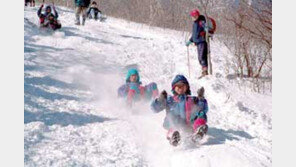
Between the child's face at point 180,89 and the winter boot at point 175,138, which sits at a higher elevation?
the child's face at point 180,89

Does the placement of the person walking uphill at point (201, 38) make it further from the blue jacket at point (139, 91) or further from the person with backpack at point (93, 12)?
the person with backpack at point (93, 12)

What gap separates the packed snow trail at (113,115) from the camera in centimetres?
411

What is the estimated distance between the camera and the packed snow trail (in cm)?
411

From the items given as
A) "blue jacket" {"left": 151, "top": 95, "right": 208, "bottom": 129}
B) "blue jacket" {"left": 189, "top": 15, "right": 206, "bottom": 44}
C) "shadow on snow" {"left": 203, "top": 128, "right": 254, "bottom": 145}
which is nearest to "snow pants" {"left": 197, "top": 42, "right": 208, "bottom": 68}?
"blue jacket" {"left": 189, "top": 15, "right": 206, "bottom": 44}

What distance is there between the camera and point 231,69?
10.1 metres

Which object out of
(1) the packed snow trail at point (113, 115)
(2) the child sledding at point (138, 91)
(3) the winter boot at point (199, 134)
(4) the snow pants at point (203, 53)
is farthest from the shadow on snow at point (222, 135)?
(4) the snow pants at point (203, 53)

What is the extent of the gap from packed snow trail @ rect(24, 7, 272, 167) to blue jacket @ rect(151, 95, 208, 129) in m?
0.30

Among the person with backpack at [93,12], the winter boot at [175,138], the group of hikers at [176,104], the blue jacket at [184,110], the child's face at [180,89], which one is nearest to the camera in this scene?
the winter boot at [175,138]

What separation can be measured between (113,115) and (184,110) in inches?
54.2

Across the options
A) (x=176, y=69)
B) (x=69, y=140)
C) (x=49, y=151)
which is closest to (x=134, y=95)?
(x=69, y=140)

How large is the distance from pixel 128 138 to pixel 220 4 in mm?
5593

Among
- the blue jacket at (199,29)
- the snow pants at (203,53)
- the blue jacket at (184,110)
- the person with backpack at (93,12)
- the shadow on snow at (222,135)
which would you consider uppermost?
the person with backpack at (93,12)

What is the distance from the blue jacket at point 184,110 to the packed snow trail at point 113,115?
0.30m

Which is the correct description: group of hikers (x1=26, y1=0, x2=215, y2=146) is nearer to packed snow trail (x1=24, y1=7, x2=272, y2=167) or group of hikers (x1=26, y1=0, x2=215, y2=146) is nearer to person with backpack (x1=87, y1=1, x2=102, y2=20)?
packed snow trail (x1=24, y1=7, x2=272, y2=167)
